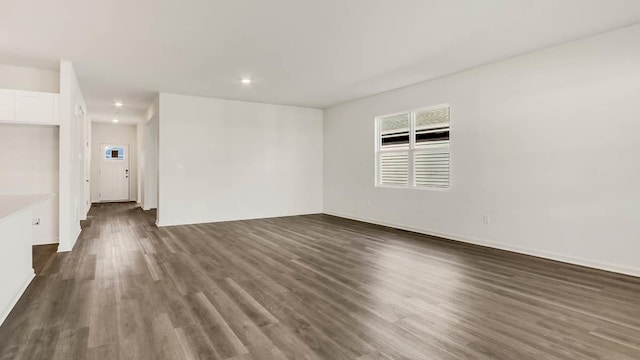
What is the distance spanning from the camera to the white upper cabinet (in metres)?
4.35

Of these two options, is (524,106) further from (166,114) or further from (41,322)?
(166,114)

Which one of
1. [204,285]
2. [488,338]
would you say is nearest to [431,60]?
[488,338]

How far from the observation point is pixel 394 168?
6488 millimetres

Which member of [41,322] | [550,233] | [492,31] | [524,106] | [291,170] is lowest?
[41,322]

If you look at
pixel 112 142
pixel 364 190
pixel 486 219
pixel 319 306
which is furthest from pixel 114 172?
pixel 486 219

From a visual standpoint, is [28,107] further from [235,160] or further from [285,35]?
[285,35]

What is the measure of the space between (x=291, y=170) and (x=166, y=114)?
9.77 feet

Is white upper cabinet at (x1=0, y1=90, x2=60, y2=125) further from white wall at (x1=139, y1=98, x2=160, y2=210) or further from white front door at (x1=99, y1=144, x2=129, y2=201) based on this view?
white front door at (x1=99, y1=144, x2=129, y2=201)

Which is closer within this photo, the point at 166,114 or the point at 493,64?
the point at 493,64

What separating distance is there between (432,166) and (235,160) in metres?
4.11

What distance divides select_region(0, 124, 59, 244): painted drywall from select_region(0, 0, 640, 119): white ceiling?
1016mm

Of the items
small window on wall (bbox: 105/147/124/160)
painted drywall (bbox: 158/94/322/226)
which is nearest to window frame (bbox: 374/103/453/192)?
painted drywall (bbox: 158/94/322/226)

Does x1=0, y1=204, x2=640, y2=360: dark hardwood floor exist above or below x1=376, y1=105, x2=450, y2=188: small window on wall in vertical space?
below

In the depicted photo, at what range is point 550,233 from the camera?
4145mm
